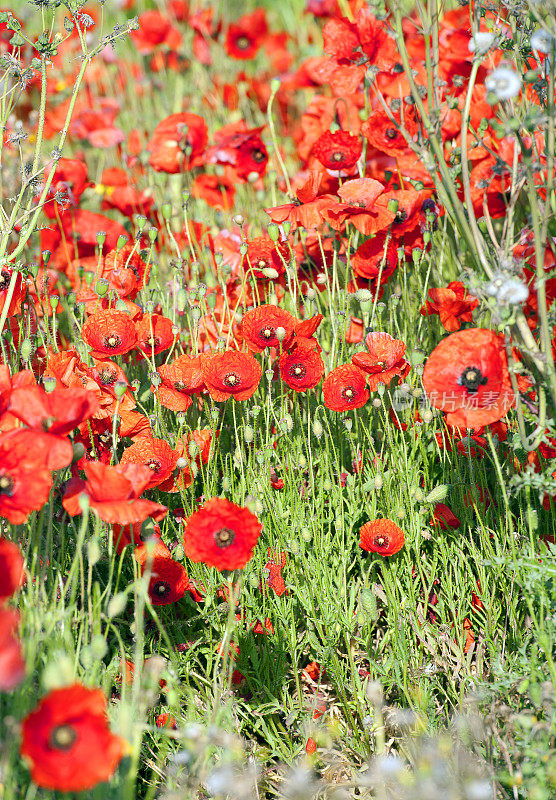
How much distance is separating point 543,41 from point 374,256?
889 mm

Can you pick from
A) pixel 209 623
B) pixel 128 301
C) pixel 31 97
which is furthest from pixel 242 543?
pixel 31 97

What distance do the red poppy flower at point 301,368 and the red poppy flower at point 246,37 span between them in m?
2.52

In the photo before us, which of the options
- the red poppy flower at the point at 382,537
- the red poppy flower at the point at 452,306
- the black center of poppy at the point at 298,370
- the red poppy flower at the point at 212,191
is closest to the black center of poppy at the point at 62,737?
the red poppy flower at the point at 382,537

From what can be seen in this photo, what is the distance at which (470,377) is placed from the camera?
1.67 meters

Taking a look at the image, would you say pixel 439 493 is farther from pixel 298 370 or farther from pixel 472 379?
pixel 298 370

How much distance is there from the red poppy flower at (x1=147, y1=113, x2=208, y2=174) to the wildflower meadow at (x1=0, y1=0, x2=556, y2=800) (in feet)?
0.31

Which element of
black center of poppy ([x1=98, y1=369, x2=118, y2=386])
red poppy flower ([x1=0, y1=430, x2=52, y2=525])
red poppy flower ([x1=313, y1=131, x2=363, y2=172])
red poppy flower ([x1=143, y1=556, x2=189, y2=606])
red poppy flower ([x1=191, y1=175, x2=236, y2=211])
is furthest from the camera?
red poppy flower ([x1=191, y1=175, x2=236, y2=211])

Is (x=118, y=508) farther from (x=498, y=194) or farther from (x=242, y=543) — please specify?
(x=498, y=194)

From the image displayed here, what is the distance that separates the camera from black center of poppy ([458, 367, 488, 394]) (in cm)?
166

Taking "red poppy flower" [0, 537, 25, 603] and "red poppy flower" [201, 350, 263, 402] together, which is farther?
A: "red poppy flower" [201, 350, 263, 402]

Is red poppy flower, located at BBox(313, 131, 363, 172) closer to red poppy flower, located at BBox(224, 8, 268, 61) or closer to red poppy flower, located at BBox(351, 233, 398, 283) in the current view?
red poppy flower, located at BBox(351, 233, 398, 283)

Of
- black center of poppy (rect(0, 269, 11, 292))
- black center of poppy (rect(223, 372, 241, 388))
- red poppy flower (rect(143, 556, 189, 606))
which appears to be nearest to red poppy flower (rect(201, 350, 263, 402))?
black center of poppy (rect(223, 372, 241, 388))

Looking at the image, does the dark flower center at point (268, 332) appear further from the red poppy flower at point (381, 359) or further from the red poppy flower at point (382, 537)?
the red poppy flower at point (382, 537)

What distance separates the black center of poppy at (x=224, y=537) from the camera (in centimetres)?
153
